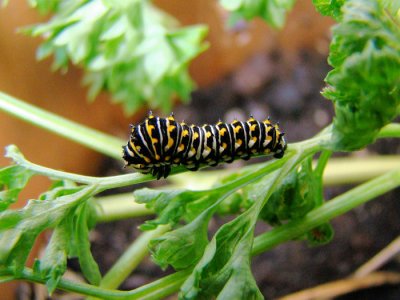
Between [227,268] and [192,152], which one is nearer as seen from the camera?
[227,268]

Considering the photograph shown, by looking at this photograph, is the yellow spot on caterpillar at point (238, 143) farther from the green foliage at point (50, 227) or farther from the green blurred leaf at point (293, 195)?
the green foliage at point (50, 227)

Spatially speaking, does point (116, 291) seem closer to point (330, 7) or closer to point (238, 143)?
point (238, 143)

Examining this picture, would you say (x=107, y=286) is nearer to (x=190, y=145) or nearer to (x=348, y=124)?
(x=190, y=145)

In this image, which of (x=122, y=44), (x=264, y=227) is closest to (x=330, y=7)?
(x=122, y=44)

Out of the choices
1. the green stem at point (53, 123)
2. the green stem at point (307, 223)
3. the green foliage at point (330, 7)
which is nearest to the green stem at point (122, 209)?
the green stem at point (53, 123)

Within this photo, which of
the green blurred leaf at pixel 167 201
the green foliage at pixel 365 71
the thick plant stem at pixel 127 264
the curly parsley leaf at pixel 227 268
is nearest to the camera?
the green foliage at pixel 365 71

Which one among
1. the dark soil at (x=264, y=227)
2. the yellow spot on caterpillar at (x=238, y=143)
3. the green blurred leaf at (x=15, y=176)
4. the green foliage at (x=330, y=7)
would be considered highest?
the green foliage at (x=330, y=7)
